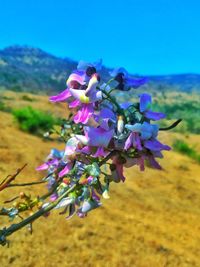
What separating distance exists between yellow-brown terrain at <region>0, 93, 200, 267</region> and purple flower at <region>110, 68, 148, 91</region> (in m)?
3.35

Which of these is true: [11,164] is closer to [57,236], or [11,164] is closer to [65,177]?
[57,236]

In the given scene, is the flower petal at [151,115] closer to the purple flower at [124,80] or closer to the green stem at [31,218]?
the purple flower at [124,80]

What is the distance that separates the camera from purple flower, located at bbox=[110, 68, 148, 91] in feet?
5.76

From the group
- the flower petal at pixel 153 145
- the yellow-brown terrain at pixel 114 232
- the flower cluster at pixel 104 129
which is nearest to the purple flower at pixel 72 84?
the flower cluster at pixel 104 129

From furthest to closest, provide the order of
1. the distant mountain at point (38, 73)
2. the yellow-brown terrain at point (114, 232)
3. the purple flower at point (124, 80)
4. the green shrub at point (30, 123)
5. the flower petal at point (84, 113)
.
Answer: the distant mountain at point (38, 73)
the green shrub at point (30, 123)
the yellow-brown terrain at point (114, 232)
the purple flower at point (124, 80)
the flower petal at point (84, 113)

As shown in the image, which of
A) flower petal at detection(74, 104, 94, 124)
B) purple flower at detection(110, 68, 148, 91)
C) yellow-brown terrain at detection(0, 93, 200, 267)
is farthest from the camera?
yellow-brown terrain at detection(0, 93, 200, 267)

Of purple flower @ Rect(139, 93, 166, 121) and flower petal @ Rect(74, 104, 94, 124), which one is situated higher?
purple flower @ Rect(139, 93, 166, 121)

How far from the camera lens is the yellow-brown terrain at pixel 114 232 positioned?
5.32 meters

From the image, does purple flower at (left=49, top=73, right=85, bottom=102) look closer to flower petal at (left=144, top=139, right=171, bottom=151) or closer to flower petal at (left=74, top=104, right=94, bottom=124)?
flower petal at (left=74, top=104, right=94, bottom=124)

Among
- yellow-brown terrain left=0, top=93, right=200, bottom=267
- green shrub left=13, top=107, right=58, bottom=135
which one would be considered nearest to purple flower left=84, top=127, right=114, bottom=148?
yellow-brown terrain left=0, top=93, right=200, bottom=267

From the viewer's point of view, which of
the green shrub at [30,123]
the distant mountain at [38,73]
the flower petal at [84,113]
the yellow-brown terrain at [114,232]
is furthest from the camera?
the distant mountain at [38,73]

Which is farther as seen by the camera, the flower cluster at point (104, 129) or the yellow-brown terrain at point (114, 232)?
the yellow-brown terrain at point (114, 232)

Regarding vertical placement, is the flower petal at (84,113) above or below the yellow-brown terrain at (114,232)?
above

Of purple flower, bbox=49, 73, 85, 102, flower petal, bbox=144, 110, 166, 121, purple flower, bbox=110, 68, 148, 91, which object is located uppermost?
purple flower, bbox=110, 68, 148, 91
